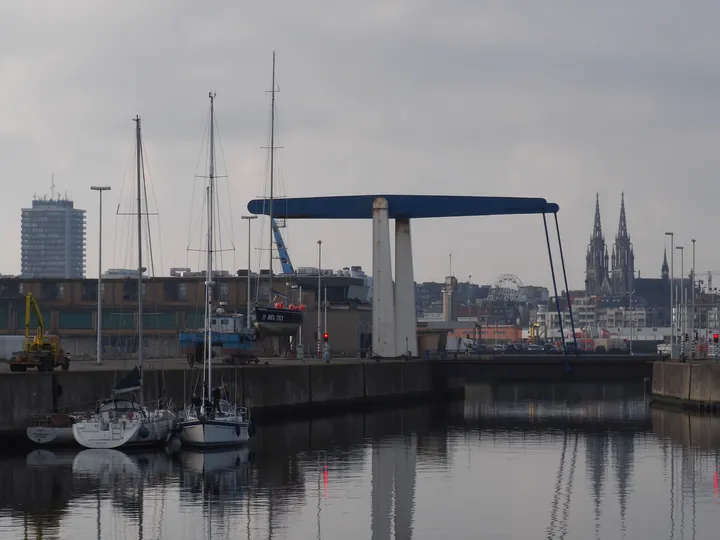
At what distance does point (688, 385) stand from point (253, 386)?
2413 cm

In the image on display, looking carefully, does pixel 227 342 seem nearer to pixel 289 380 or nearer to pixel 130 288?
pixel 289 380

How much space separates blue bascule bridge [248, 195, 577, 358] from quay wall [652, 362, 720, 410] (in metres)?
11.1

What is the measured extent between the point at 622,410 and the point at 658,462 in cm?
3214

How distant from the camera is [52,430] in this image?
52.4 meters

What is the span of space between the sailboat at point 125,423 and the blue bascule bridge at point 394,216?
3037cm

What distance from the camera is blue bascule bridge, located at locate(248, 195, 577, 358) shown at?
83.0m

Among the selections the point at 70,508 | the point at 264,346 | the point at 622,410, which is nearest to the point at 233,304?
the point at 264,346

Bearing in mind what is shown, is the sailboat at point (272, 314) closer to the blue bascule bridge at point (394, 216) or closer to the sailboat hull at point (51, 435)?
the blue bascule bridge at point (394, 216)

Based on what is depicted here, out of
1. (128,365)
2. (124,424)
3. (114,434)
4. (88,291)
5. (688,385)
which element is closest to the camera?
(114,434)

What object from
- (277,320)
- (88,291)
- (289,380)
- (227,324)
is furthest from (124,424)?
(88,291)

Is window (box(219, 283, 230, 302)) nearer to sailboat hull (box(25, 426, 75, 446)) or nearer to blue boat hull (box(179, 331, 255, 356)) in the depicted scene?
blue boat hull (box(179, 331, 255, 356))

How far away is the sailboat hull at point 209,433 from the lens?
52656mm

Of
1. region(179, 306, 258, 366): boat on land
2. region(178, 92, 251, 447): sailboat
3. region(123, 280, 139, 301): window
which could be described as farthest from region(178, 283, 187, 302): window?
region(178, 92, 251, 447): sailboat

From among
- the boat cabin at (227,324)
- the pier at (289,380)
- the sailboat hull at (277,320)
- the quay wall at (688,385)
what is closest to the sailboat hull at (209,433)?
the pier at (289,380)
